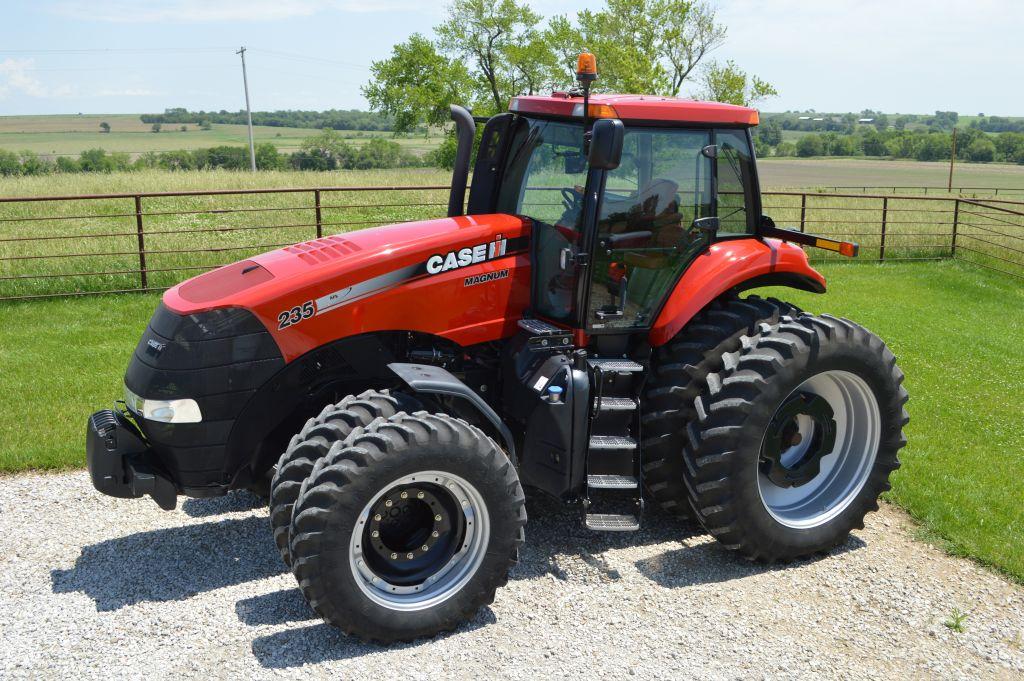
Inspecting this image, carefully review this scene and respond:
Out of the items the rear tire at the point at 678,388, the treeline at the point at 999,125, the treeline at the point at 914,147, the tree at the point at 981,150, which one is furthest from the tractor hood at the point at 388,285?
the treeline at the point at 999,125

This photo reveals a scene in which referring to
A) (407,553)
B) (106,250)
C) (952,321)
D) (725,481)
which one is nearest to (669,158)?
(725,481)

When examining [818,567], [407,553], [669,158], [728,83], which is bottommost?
[818,567]

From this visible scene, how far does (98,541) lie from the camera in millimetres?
5297

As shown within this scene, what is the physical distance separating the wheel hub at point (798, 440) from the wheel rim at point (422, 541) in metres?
1.90

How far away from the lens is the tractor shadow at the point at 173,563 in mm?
4695

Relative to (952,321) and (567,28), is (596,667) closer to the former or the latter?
(952,321)

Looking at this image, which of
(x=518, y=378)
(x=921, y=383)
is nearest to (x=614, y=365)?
(x=518, y=378)

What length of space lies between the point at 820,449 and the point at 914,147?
96.4 m

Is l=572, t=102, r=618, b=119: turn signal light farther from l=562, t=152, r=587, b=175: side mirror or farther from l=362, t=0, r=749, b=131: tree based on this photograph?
l=362, t=0, r=749, b=131: tree

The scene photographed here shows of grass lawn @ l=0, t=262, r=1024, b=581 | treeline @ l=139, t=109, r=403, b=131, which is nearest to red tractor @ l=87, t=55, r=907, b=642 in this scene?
grass lawn @ l=0, t=262, r=1024, b=581

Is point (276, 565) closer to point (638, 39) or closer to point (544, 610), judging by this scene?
point (544, 610)

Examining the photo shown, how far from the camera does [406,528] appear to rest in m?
4.41

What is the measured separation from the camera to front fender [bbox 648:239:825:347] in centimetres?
513

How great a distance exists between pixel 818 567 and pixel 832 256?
12684 millimetres
